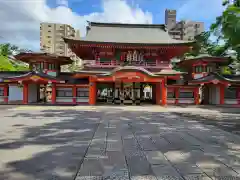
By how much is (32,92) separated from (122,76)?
487 inches

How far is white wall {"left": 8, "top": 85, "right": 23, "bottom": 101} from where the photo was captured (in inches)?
821

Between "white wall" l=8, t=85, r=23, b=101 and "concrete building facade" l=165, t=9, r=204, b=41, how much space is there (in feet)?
224

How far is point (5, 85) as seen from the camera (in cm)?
2058

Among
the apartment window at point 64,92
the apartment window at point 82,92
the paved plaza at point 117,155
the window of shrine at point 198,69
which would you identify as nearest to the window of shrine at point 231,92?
the window of shrine at point 198,69

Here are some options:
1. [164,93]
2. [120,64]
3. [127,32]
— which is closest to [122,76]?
[120,64]

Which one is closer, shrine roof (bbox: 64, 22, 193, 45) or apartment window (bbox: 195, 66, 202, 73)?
apartment window (bbox: 195, 66, 202, 73)

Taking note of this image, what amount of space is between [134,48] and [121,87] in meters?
4.96

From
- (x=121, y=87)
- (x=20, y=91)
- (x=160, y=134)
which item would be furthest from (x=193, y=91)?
(x=20, y=91)

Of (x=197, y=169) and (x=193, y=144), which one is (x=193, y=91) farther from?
(x=197, y=169)

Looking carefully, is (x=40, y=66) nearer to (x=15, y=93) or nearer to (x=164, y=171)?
(x=15, y=93)

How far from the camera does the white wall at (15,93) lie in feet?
68.4

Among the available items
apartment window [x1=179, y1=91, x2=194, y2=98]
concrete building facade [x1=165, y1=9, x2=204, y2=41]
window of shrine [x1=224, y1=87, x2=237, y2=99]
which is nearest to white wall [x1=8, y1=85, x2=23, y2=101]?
apartment window [x1=179, y1=91, x2=194, y2=98]

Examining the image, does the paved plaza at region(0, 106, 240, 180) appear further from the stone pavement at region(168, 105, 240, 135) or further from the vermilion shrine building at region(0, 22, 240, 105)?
the vermilion shrine building at region(0, 22, 240, 105)

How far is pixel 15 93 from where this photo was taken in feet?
69.6
